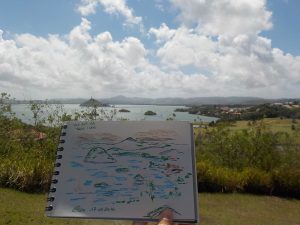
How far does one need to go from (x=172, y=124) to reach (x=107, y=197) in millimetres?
810

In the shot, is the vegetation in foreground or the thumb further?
the vegetation in foreground

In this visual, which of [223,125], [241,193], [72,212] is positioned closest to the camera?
[72,212]

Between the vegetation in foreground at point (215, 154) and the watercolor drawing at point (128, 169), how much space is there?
19.4 feet

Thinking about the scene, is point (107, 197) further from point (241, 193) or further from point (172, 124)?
point (241, 193)

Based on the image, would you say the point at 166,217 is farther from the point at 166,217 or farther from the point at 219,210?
the point at 219,210

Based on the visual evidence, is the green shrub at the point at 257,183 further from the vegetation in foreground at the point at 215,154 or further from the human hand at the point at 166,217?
the human hand at the point at 166,217

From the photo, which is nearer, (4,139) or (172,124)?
(172,124)

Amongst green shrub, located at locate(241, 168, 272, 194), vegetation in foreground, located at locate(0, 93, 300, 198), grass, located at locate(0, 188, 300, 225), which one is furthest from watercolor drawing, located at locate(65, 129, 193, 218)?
green shrub, located at locate(241, 168, 272, 194)

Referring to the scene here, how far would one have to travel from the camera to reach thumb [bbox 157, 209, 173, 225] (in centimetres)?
297

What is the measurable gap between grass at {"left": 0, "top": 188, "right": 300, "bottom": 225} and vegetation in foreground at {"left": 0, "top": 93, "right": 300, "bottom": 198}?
359mm

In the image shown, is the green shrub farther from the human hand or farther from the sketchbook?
the human hand

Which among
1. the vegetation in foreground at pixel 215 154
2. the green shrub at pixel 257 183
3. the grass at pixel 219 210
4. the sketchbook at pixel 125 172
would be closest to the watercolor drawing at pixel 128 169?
the sketchbook at pixel 125 172

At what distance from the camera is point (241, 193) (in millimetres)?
9906

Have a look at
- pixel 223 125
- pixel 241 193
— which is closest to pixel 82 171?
pixel 241 193
